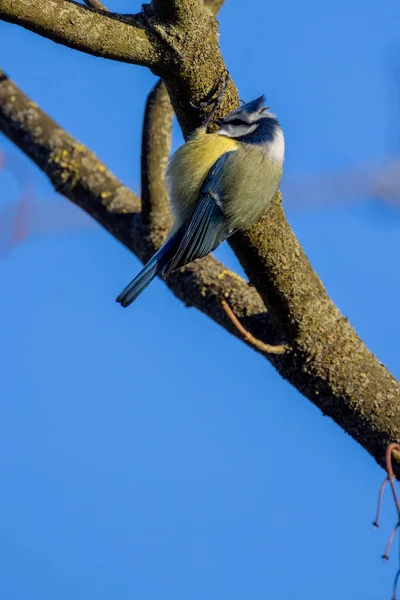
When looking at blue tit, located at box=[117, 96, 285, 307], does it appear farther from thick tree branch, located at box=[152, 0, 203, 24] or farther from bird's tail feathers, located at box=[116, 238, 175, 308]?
thick tree branch, located at box=[152, 0, 203, 24]

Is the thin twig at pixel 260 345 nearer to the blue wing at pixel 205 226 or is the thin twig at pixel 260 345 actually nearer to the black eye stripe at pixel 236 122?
the blue wing at pixel 205 226

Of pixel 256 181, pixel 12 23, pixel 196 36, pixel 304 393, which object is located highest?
pixel 256 181

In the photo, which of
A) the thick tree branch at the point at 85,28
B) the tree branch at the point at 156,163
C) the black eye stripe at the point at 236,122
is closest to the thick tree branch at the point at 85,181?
the tree branch at the point at 156,163

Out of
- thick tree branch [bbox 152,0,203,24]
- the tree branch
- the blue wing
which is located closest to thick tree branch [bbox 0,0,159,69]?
thick tree branch [bbox 152,0,203,24]

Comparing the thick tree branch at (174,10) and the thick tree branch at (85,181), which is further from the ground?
the thick tree branch at (85,181)

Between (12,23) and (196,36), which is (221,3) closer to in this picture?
(196,36)

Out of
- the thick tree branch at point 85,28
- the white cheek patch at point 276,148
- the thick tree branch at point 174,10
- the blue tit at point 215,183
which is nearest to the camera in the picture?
the thick tree branch at point 85,28

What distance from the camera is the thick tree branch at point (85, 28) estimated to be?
5.81 feet

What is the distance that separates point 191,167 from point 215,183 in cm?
10

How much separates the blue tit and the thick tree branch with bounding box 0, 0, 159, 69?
50 centimetres

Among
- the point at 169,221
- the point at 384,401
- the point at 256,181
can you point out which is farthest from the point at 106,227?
the point at 384,401

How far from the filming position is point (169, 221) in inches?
117

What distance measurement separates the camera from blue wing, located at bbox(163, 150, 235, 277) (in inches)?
101

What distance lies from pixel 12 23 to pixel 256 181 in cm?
101
